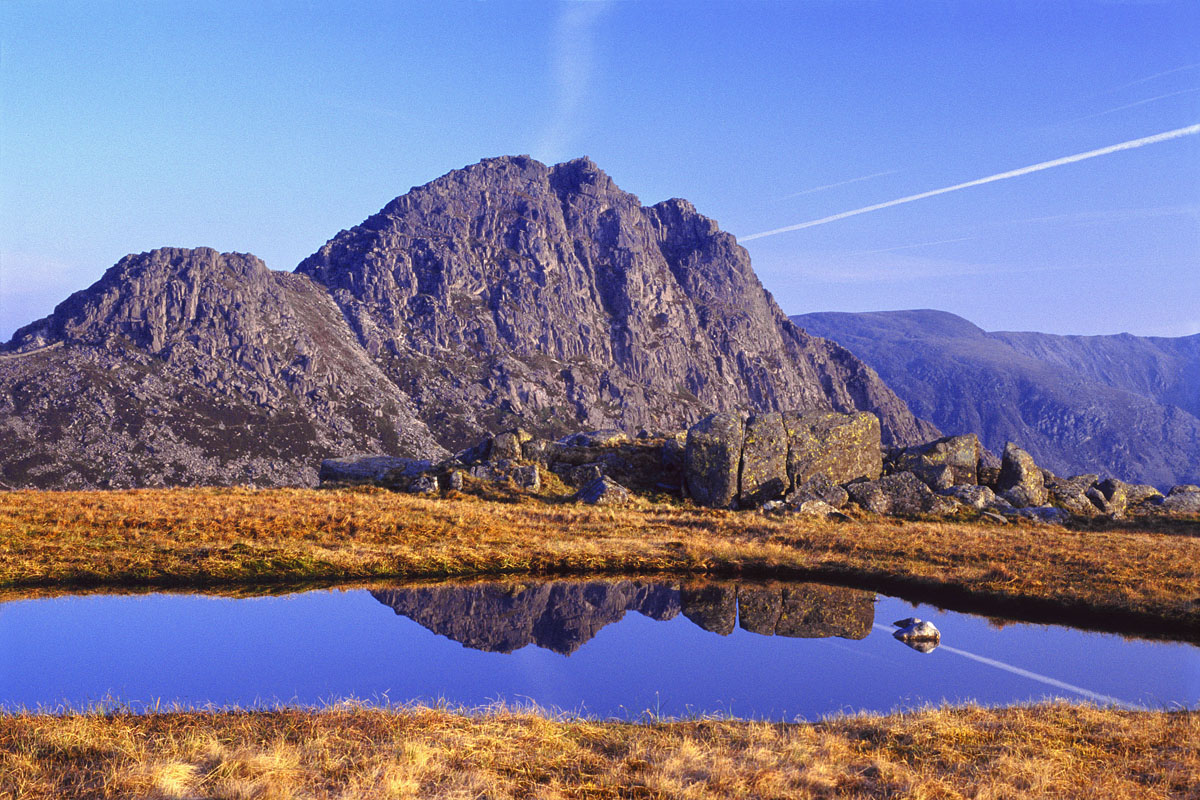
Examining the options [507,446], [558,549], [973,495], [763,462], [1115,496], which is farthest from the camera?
[507,446]

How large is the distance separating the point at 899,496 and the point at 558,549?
999 inches

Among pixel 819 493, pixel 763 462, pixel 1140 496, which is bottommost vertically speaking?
pixel 1140 496

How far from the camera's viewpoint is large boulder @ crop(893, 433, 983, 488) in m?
49.6

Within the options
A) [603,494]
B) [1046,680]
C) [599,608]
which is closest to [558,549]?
[599,608]

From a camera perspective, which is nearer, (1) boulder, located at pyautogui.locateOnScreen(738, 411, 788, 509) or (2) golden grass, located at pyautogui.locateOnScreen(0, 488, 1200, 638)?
(2) golden grass, located at pyautogui.locateOnScreen(0, 488, 1200, 638)

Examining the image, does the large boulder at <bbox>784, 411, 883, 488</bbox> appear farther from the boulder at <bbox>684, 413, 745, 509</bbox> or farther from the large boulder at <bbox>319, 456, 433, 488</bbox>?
the large boulder at <bbox>319, 456, 433, 488</bbox>

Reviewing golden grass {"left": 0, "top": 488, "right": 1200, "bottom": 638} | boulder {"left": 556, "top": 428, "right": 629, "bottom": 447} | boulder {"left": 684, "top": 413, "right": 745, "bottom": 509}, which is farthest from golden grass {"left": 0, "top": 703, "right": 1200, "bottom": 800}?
boulder {"left": 556, "top": 428, "right": 629, "bottom": 447}

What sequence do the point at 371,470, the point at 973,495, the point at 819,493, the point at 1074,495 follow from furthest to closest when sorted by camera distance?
1. the point at 371,470
2. the point at 1074,495
3. the point at 973,495
4. the point at 819,493

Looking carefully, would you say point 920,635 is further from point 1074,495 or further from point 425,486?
point 1074,495

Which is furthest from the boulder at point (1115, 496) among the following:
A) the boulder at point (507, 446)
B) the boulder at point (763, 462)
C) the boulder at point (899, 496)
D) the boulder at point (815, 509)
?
the boulder at point (507, 446)

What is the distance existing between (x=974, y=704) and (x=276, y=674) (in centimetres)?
1472

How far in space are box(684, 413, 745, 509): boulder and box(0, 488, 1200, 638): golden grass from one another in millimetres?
5844

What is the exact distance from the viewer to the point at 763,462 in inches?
1871

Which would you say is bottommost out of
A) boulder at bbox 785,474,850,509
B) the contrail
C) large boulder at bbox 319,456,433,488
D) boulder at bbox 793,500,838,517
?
the contrail
